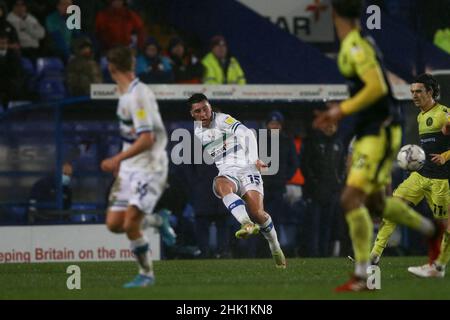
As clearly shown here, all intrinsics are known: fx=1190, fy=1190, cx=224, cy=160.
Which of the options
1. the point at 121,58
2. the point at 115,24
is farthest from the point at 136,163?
the point at 115,24

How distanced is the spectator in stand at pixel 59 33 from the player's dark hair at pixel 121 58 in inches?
405

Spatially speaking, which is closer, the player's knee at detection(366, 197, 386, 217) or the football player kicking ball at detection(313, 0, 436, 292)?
the football player kicking ball at detection(313, 0, 436, 292)

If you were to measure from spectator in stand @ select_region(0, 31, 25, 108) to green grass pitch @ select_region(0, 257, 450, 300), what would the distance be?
4165 mm

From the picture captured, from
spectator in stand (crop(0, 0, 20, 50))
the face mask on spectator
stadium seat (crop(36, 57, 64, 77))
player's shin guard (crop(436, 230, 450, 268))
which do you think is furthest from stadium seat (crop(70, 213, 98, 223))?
player's shin guard (crop(436, 230, 450, 268))

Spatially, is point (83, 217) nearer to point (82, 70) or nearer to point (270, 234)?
point (82, 70)

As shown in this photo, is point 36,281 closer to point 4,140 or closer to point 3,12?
point 4,140

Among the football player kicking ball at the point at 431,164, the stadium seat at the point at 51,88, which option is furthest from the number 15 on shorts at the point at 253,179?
the stadium seat at the point at 51,88

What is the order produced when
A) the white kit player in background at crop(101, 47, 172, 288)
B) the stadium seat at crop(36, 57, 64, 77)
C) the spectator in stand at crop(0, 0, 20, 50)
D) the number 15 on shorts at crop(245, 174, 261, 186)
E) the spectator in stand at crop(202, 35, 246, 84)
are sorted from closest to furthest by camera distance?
the white kit player in background at crop(101, 47, 172, 288) → the number 15 on shorts at crop(245, 174, 261, 186) → the spectator in stand at crop(0, 0, 20, 50) → the stadium seat at crop(36, 57, 64, 77) → the spectator in stand at crop(202, 35, 246, 84)

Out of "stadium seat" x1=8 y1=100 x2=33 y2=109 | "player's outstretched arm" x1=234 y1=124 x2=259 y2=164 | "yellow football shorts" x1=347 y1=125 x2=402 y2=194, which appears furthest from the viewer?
"stadium seat" x1=8 y1=100 x2=33 y2=109

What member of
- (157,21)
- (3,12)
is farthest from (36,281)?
(157,21)

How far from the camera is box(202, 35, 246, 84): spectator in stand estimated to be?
21.9 metres

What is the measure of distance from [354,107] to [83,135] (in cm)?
1106

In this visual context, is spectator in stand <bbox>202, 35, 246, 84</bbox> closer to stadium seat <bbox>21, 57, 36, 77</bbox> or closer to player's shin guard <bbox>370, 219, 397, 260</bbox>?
stadium seat <bbox>21, 57, 36, 77</bbox>

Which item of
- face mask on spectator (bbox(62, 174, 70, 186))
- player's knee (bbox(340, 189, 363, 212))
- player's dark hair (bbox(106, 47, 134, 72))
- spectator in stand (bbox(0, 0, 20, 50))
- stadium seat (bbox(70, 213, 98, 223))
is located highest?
spectator in stand (bbox(0, 0, 20, 50))
